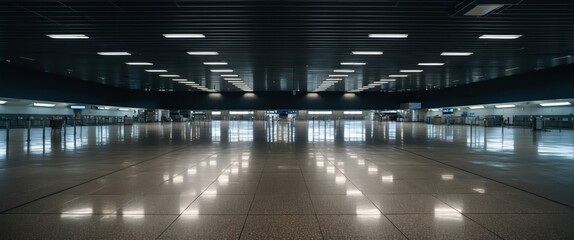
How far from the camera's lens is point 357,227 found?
3816 mm

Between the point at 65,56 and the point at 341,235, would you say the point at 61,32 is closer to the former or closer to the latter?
the point at 65,56

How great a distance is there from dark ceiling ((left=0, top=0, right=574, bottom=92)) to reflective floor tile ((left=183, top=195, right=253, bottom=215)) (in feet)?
20.8

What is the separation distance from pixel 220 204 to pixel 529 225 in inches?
148

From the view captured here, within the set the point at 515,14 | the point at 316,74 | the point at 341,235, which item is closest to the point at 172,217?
the point at 341,235

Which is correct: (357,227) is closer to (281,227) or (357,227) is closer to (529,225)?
(281,227)

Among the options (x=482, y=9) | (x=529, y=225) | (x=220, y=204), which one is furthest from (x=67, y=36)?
(x=529, y=225)

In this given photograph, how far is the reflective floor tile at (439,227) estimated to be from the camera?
3.57m

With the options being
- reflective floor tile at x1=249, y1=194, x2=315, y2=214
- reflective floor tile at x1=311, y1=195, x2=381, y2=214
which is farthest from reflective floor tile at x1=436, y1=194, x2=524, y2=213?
reflective floor tile at x1=249, y1=194, x2=315, y2=214

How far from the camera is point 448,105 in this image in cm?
4316

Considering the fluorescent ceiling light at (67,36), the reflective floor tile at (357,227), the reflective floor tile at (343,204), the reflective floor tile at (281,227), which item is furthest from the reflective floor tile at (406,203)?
the fluorescent ceiling light at (67,36)

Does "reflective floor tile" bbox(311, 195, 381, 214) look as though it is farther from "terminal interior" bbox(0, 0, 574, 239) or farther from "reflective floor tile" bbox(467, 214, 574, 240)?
"reflective floor tile" bbox(467, 214, 574, 240)

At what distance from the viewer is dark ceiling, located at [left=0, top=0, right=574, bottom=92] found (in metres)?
10.1

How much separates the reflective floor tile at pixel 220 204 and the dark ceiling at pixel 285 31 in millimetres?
6354

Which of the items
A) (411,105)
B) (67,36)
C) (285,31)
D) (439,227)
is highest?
(67,36)
